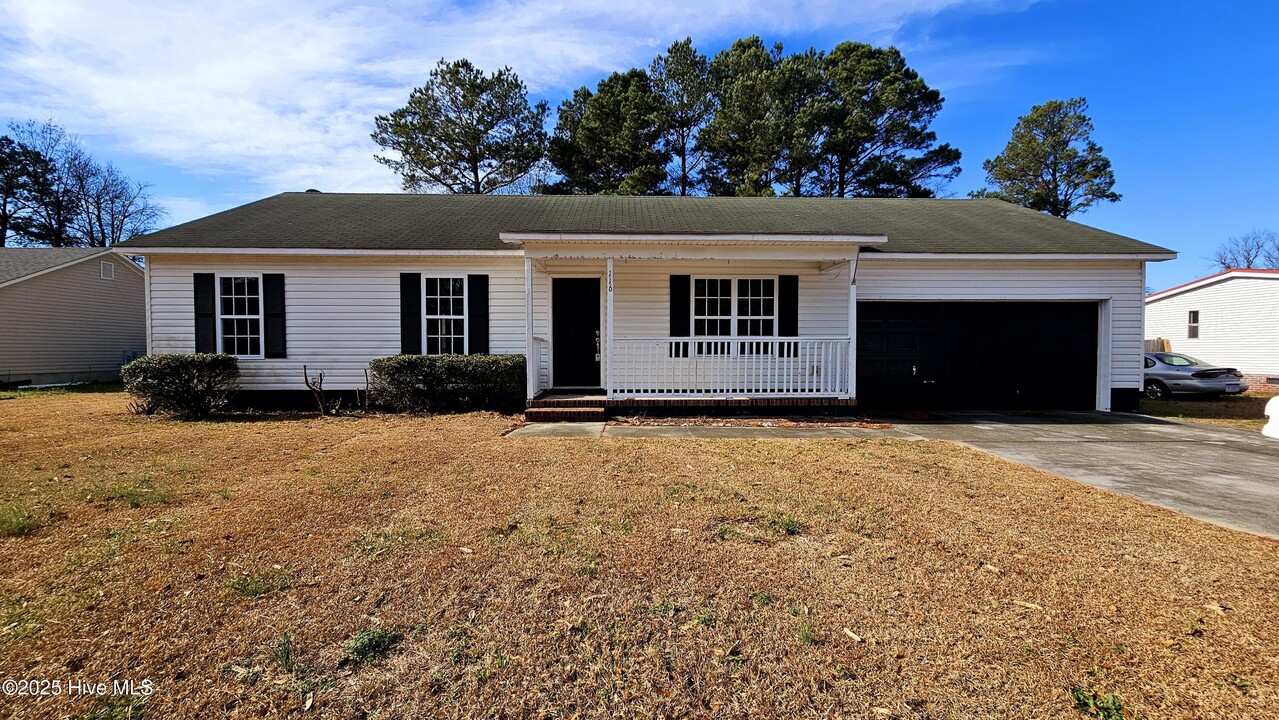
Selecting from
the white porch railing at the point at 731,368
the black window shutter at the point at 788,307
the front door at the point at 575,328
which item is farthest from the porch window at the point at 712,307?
the front door at the point at 575,328

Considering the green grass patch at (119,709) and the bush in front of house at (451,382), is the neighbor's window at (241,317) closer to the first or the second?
the bush in front of house at (451,382)

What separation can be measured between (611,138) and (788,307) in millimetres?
16603

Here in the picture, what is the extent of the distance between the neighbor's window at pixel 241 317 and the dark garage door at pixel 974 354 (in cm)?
1157

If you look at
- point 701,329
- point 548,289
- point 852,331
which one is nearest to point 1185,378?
point 852,331

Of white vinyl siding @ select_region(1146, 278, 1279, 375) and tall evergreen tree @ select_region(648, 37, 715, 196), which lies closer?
white vinyl siding @ select_region(1146, 278, 1279, 375)

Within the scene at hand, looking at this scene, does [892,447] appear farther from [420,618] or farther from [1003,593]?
[420,618]

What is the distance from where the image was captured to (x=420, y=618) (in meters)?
2.68

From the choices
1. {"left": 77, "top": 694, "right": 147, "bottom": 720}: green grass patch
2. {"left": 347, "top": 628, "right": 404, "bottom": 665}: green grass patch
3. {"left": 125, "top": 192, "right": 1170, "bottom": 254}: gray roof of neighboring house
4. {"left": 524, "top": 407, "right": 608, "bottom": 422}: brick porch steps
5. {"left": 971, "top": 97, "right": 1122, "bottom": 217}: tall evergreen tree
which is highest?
{"left": 971, "top": 97, "right": 1122, "bottom": 217}: tall evergreen tree

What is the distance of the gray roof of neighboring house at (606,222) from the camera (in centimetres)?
995

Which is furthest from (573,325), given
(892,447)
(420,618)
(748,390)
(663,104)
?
(663,104)

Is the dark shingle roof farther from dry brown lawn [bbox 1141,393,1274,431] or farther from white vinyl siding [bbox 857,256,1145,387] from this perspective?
dry brown lawn [bbox 1141,393,1274,431]

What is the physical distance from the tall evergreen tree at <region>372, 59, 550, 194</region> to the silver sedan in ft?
75.1

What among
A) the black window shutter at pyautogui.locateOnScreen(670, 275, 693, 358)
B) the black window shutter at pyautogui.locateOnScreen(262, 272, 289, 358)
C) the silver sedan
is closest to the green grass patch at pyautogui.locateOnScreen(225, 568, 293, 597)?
the black window shutter at pyautogui.locateOnScreen(670, 275, 693, 358)

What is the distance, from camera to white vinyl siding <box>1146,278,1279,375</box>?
17.0 meters
